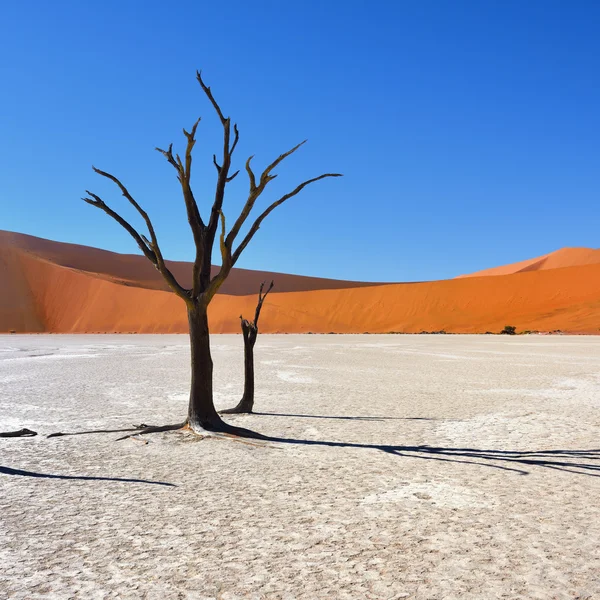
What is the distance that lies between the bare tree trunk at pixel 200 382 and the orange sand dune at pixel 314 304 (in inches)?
1653

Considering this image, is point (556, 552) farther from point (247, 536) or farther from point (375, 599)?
point (247, 536)

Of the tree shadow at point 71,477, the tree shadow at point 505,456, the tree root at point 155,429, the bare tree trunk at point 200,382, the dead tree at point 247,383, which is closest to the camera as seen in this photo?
the tree shadow at point 71,477

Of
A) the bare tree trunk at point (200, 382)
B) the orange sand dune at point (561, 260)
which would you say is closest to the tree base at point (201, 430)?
the bare tree trunk at point (200, 382)

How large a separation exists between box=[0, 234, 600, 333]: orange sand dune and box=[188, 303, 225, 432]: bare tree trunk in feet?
138

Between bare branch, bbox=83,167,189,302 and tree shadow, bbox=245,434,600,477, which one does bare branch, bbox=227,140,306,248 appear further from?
tree shadow, bbox=245,434,600,477

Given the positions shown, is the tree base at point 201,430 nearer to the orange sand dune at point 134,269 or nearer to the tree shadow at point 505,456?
the tree shadow at point 505,456

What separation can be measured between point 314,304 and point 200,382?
54.4 metres

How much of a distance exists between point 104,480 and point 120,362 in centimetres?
1430

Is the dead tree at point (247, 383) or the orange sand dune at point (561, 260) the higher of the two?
the orange sand dune at point (561, 260)

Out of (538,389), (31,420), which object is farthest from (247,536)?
(538,389)

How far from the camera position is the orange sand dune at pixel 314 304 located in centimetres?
5262

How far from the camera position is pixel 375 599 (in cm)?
304

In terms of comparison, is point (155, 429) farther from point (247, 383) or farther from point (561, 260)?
point (561, 260)

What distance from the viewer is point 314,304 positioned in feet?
204
